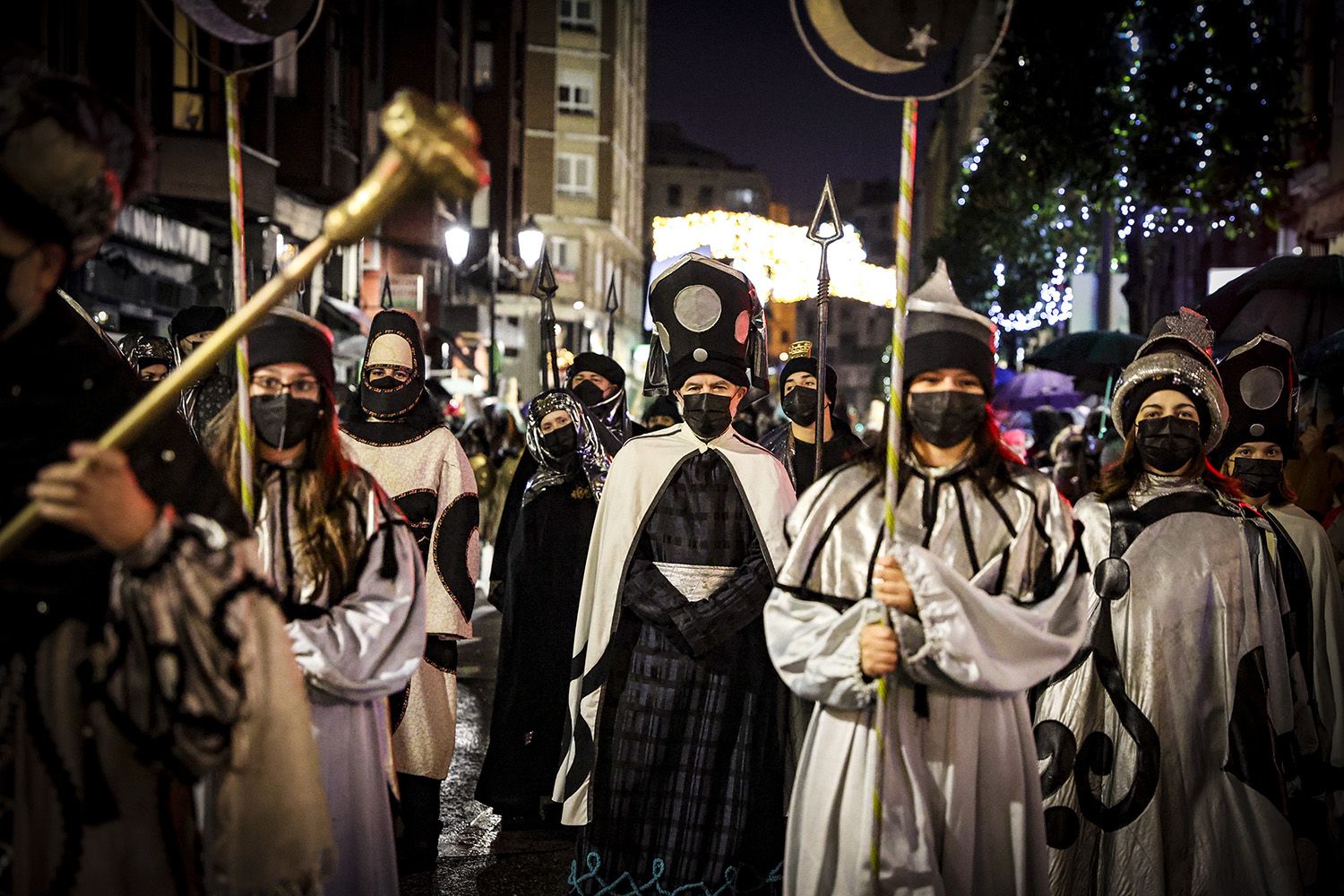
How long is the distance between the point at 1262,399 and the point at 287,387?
4646 mm

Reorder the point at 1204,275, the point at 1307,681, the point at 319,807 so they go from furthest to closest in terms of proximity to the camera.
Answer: the point at 1204,275 → the point at 1307,681 → the point at 319,807

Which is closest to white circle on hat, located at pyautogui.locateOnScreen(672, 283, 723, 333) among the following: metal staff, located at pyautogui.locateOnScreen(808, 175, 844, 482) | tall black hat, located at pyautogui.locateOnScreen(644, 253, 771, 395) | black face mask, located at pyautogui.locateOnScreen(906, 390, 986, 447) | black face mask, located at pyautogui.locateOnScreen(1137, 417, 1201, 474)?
tall black hat, located at pyautogui.locateOnScreen(644, 253, 771, 395)

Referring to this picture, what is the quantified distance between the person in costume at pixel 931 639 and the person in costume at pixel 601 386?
5.11 meters

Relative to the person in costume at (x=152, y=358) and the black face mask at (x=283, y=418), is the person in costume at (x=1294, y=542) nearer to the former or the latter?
the black face mask at (x=283, y=418)

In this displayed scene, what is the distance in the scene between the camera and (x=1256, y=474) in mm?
6836

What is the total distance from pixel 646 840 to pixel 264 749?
3.24 metres

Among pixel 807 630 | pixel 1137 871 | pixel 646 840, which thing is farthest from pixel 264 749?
pixel 1137 871

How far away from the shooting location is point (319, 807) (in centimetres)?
340

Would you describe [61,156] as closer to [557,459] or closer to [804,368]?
[557,459]

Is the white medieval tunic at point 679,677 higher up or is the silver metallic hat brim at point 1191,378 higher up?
the silver metallic hat brim at point 1191,378

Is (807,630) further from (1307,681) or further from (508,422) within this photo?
(508,422)

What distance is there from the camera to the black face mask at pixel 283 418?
4320mm

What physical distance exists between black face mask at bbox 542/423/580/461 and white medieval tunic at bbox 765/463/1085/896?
142 inches

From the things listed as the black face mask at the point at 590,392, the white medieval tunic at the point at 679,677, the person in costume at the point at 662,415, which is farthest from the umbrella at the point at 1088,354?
the white medieval tunic at the point at 679,677
